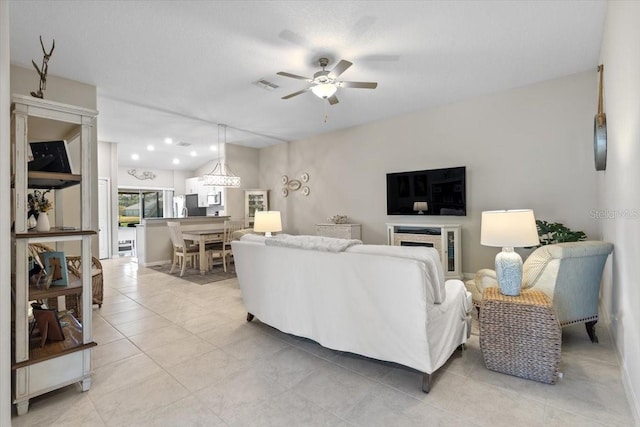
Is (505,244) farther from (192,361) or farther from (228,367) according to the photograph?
(192,361)

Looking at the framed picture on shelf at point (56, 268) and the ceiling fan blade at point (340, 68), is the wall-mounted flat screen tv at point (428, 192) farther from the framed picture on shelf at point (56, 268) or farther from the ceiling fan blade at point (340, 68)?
the framed picture on shelf at point (56, 268)

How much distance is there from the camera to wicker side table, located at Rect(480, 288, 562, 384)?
6.24 feet

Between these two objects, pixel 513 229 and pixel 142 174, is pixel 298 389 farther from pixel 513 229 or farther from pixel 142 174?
pixel 142 174

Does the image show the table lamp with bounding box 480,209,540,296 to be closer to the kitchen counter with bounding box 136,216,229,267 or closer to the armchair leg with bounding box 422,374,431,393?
the armchair leg with bounding box 422,374,431,393

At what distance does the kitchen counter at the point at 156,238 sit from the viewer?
6.21m

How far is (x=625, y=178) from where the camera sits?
1.89 m

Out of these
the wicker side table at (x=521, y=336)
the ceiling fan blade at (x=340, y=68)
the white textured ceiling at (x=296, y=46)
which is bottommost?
the wicker side table at (x=521, y=336)

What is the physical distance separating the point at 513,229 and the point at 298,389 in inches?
71.9

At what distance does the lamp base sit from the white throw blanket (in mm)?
1034

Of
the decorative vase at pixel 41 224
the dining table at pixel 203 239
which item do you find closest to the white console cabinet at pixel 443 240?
the dining table at pixel 203 239

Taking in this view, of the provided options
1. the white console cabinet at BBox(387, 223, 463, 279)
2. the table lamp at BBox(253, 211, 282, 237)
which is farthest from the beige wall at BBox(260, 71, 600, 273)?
the table lamp at BBox(253, 211, 282, 237)

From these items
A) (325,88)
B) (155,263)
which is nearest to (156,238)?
(155,263)

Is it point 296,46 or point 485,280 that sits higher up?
point 296,46

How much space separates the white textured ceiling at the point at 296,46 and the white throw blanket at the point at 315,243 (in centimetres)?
192
